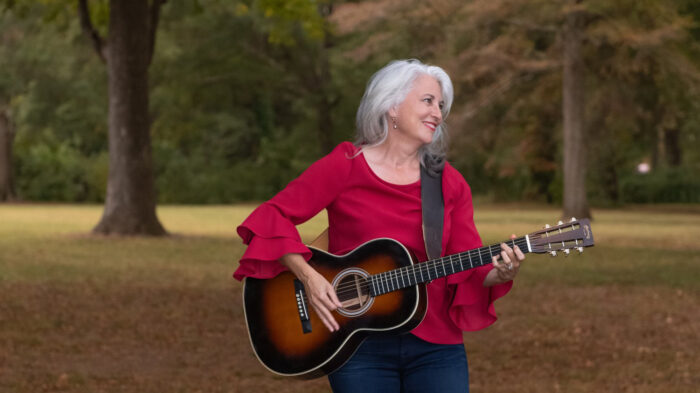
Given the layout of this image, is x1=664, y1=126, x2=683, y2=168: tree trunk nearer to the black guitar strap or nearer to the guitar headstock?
the black guitar strap

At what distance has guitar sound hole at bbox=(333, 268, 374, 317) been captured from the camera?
3.93 metres

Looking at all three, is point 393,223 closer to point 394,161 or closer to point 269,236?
point 394,161

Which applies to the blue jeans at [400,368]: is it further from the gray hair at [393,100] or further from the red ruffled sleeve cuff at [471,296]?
the gray hair at [393,100]

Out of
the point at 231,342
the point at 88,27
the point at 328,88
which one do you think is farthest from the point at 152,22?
the point at 328,88

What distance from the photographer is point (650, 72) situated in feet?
99.1

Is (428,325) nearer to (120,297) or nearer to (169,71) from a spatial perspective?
(120,297)

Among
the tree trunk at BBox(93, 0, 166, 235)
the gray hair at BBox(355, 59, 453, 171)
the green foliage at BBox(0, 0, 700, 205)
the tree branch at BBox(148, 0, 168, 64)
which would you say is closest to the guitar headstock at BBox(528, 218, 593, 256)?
the gray hair at BBox(355, 59, 453, 171)

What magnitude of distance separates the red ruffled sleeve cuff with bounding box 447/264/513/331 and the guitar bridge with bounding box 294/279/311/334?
50cm

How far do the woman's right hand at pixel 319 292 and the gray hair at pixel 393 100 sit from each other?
519 millimetres

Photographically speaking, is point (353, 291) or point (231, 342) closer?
point (353, 291)

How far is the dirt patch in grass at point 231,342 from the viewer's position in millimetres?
7844

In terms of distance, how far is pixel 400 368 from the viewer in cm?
396

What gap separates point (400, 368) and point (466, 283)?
0.38 metres

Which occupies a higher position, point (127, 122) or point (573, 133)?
point (127, 122)
